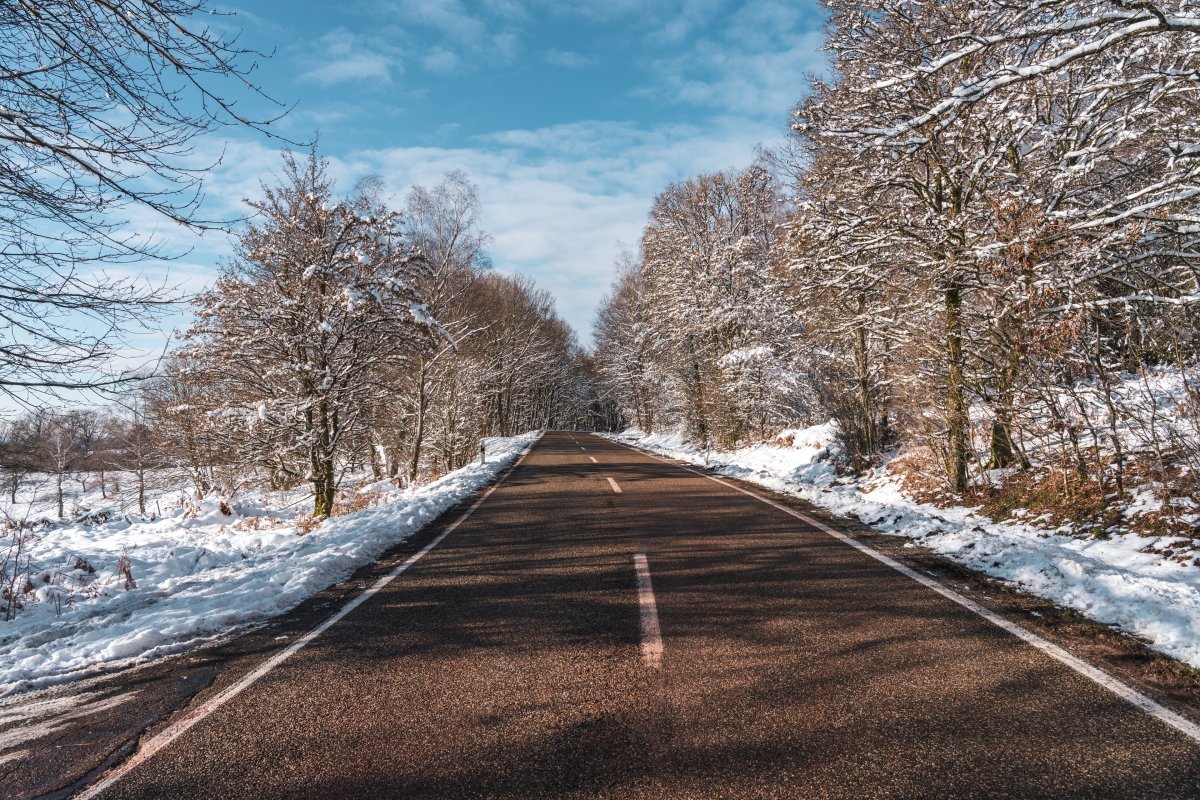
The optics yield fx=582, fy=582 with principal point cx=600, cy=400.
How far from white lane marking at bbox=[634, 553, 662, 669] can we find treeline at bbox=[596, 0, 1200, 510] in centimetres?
455

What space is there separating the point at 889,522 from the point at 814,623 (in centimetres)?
425

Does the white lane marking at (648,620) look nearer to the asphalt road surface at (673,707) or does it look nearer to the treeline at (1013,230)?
the asphalt road surface at (673,707)

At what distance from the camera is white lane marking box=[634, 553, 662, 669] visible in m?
3.65

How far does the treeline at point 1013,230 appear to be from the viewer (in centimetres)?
547

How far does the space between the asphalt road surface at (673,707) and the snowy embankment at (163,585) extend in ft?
3.83

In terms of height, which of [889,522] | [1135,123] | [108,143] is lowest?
[889,522]

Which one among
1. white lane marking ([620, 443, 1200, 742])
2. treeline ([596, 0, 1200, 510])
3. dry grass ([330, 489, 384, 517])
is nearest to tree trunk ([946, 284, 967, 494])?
treeline ([596, 0, 1200, 510])

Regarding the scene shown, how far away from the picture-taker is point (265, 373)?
39.4ft

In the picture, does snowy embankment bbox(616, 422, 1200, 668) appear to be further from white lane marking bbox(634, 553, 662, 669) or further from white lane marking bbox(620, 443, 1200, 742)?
white lane marking bbox(634, 553, 662, 669)

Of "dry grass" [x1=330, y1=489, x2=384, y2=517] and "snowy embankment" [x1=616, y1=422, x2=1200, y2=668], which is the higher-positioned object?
"dry grass" [x1=330, y1=489, x2=384, y2=517]

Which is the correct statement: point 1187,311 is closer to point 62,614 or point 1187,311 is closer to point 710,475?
point 710,475

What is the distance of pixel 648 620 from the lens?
4.28 metres

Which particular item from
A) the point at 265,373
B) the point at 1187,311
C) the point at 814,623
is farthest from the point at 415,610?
the point at 265,373

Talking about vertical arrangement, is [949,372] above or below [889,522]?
above
